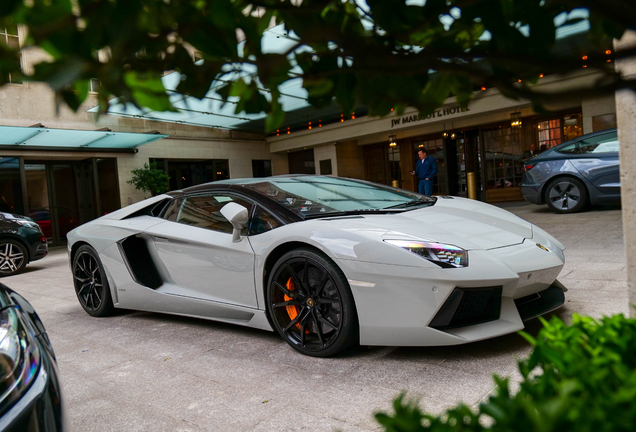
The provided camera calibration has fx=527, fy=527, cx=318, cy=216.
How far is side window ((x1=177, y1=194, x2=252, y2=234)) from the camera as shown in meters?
3.75

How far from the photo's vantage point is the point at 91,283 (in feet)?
15.8

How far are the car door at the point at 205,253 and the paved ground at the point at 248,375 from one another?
1.17 ft

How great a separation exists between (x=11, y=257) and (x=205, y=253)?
6.98 m

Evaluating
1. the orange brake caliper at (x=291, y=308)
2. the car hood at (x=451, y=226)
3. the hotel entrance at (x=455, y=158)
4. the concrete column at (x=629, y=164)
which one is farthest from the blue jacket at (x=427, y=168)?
the concrete column at (x=629, y=164)

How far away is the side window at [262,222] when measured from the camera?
11.4 feet

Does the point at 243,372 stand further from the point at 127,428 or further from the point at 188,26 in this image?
the point at 188,26

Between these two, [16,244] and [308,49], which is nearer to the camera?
[308,49]

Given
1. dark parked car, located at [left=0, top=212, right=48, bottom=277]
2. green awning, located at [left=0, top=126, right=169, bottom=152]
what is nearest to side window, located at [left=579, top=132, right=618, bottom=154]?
dark parked car, located at [left=0, top=212, right=48, bottom=277]

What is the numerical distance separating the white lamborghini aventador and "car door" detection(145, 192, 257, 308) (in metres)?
0.01

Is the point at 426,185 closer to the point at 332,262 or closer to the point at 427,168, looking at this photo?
the point at 427,168

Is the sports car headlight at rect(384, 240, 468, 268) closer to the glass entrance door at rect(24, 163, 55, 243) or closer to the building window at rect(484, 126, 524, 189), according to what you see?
the building window at rect(484, 126, 524, 189)

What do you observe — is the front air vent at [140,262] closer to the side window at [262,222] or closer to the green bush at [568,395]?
the side window at [262,222]

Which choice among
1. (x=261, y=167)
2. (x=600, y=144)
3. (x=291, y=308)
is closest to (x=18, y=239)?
(x=291, y=308)

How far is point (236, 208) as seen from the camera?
3488 mm
